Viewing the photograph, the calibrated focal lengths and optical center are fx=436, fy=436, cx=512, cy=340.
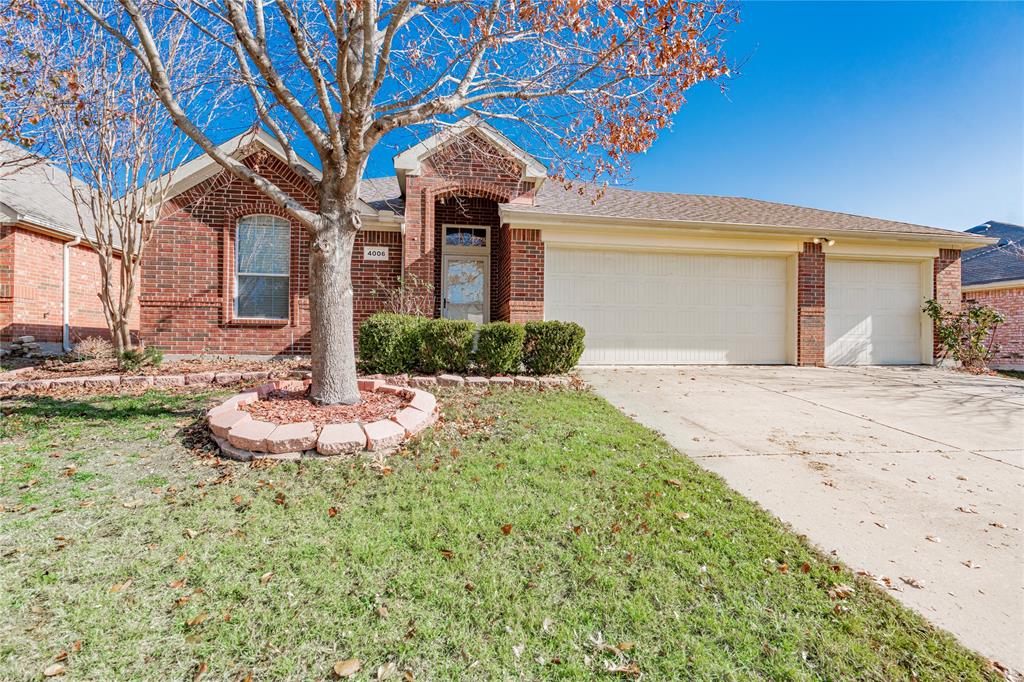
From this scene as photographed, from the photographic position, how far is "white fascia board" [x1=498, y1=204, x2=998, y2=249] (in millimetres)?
8594

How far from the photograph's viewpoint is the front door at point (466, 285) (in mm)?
10477

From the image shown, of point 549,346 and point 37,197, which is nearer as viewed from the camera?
point 549,346

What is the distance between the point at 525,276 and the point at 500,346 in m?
2.58

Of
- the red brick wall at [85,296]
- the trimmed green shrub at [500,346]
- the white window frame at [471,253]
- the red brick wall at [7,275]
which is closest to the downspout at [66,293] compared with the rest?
the red brick wall at [85,296]

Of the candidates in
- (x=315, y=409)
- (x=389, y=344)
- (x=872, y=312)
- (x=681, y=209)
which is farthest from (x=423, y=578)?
(x=872, y=312)

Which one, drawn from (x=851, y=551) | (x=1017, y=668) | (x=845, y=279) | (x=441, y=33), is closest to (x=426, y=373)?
(x=441, y=33)

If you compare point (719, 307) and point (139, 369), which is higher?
point (719, 307)

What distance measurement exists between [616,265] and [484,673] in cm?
839

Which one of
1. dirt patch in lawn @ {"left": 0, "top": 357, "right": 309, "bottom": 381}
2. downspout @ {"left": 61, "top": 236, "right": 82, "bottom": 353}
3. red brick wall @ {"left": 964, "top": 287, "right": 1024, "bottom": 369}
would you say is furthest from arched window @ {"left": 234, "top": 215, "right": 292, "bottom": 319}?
red brick wall @ {"left": 964, "top": 287, "right": 1024, "bottom": 369}

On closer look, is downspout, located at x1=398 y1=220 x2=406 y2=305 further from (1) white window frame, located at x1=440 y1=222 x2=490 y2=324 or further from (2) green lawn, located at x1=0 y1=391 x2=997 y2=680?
(2) green lawn, located at x1=0 y1=391 x2=997 y2=680

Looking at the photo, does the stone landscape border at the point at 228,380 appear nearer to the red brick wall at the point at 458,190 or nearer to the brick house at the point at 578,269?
the brick house at the point at 578,269

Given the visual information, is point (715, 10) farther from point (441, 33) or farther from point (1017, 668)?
point (1017, 668)

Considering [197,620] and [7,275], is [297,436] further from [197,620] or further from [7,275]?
[7,275]

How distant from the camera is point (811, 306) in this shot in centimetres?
948
